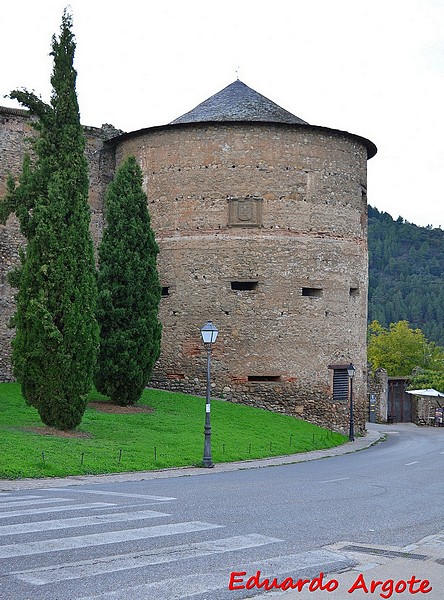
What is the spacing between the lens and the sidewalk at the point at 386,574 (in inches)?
256

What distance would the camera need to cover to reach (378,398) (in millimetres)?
50875

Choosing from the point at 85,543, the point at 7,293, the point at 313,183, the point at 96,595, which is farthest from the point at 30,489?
the point at 313,183

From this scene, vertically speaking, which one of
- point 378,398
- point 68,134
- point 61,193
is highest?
point 68,134

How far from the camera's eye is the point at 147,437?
22078 mm

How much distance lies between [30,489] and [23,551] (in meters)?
6.35

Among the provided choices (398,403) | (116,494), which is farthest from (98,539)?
(398,403)

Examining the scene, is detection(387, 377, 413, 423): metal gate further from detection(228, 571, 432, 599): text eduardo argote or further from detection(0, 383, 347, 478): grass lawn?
detection(228, 571, 432, 599): text eduardo argote

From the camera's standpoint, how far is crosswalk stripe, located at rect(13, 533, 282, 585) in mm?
6914

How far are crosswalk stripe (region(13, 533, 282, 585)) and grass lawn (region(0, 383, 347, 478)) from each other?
7.98 m

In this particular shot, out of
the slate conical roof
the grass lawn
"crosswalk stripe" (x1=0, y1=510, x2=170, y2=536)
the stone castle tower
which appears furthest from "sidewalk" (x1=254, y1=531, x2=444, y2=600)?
the slate conical roof

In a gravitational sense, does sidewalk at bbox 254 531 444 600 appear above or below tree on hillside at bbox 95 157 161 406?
below

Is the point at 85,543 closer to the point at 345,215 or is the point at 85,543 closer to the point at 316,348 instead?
the point at 316,348

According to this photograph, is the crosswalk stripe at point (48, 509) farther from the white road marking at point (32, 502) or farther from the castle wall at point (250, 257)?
the castle wall at point (250, 257)

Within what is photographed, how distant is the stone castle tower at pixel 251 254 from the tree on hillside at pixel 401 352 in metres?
42.0
